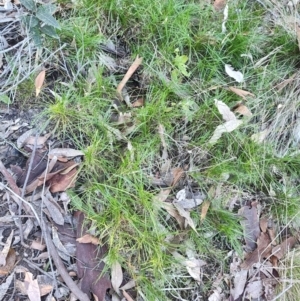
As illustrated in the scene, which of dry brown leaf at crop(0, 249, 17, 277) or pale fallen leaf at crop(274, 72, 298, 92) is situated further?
pale fallen leaf at crop(274, 72, 298, 92)

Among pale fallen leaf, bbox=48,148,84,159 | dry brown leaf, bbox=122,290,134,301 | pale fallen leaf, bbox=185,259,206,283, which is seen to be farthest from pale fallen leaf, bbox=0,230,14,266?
pale fallen leaf, bbox=185,259,206,283

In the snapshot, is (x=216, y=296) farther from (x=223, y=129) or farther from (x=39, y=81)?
(x=39, y=81)

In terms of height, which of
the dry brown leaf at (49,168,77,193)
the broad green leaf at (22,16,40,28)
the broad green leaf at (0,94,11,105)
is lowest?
the dry brown leaf at (49,168,77,193)

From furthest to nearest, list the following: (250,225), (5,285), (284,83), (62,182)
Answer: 1. (284,83)
2. (250,225)
3. (62,182)
4. (5,285)

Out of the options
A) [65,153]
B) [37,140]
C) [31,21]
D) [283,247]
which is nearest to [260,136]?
[283,247]

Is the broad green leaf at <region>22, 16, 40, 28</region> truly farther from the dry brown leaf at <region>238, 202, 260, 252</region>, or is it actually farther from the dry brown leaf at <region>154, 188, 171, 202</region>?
the dry brown leaf at <region>238, 202, 260, 252</region>

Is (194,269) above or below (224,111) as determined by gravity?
below

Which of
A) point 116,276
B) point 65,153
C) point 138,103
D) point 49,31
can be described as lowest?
point 116,276

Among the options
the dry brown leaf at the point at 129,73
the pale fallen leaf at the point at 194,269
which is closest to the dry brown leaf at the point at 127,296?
the pale fallen leaf at the point at 194,269

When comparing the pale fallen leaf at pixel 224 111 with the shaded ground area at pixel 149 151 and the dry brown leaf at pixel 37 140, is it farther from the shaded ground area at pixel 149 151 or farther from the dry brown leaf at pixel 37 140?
the dry brown leaf at pixel 37 140
